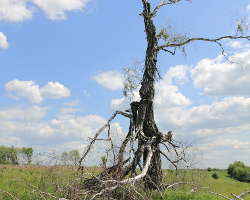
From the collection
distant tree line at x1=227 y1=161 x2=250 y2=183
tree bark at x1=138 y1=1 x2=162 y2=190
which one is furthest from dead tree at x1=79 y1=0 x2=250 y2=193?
distant tree line at x1=227 y1=161 x2=250 y2=183

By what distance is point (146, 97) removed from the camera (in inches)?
335

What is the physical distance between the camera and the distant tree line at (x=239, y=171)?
23875 mm

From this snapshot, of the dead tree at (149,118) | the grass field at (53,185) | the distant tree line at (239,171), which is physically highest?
the dead tree at (149,118)

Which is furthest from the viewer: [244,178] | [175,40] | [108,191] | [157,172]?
[244,178]

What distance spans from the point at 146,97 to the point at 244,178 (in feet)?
68.7

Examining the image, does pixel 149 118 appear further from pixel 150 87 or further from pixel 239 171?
pixel 239 171

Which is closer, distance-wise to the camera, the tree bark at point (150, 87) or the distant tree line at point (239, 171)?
the tree bark at point (150, 87)

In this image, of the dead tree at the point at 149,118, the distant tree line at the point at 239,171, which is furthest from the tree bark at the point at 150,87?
the distant tree line at the point at 239,171

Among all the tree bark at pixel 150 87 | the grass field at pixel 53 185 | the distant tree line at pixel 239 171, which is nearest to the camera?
the grass field at pixel 53 185

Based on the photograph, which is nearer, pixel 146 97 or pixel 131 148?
pixel 131 148

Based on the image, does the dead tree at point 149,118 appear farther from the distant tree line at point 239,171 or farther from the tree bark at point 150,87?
the distant tree line at point 239,171

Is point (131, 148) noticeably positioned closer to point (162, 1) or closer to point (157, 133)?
point (157, 133)

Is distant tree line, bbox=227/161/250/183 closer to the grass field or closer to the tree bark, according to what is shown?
the grass field

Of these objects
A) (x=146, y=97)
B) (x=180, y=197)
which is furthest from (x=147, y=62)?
(x=180, y=197)
